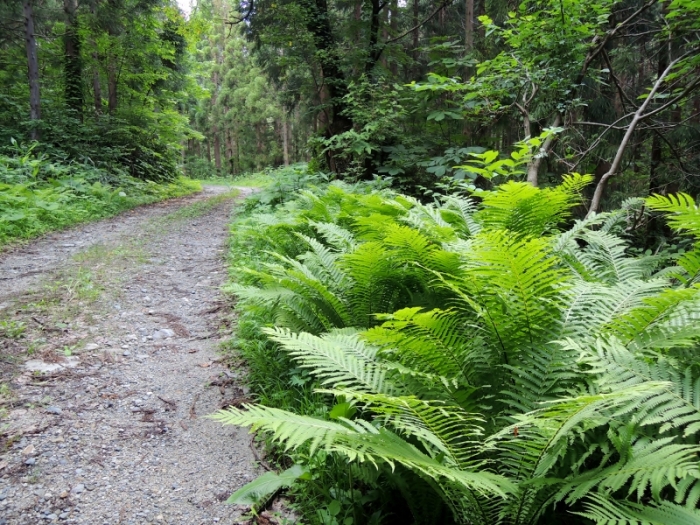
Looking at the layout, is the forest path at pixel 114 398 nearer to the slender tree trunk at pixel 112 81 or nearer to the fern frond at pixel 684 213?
the fern frond at pixel 684 213

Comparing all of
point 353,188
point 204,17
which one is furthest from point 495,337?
point 204,17

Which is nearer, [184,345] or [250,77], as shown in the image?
[184,345]

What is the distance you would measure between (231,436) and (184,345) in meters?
1.40

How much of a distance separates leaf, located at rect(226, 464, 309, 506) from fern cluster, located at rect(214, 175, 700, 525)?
0.72ft

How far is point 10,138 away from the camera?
A: 36.6 feet

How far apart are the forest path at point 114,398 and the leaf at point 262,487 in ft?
0.29

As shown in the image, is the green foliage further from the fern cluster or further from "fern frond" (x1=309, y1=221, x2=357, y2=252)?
the fern cluster

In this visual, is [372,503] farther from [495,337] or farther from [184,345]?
[184,345]

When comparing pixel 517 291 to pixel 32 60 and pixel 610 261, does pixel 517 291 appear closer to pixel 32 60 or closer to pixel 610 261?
pixel 610 261

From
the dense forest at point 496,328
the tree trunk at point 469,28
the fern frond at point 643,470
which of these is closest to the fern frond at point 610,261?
the dense forest at point 496,328

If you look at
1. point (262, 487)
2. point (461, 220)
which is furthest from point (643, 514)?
point (461, 220)

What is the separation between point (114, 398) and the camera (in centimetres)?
276

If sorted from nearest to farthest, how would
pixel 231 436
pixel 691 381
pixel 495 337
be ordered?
pixel 691 381 → pixel 495 337 → pixel 231 436

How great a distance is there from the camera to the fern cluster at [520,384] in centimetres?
123
